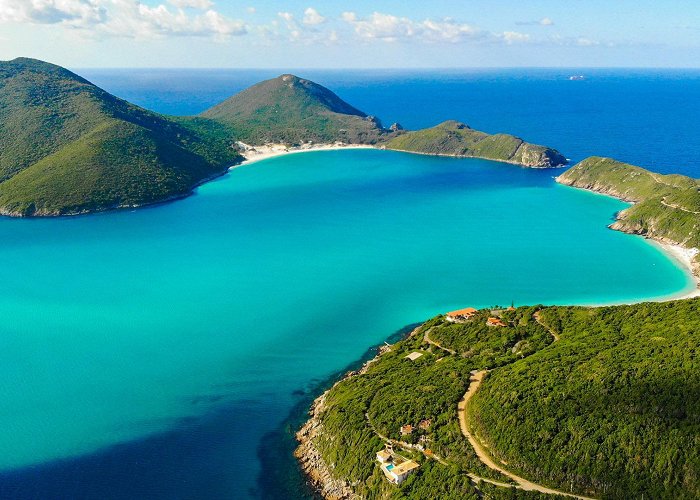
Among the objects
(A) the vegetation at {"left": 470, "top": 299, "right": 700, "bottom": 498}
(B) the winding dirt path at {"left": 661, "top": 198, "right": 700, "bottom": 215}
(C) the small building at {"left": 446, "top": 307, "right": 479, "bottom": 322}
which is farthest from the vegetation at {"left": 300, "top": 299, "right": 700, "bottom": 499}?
(B) the winding dirt path at {"left": 661, "top": 198, "right": 700, "bottom": 215}

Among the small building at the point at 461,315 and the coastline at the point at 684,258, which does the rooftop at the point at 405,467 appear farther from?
the coastline at the point at 684,258

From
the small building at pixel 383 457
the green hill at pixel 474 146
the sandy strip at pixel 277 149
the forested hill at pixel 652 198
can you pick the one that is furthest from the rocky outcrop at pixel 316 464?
the green hill at pixel 474 146

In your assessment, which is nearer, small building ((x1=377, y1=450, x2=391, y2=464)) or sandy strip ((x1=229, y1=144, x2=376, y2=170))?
small building ((x1=377, y1=450, x2=391, y2=464))

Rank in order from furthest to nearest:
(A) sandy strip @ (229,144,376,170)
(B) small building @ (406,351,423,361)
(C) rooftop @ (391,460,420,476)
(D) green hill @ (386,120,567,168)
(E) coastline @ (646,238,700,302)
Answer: (A) sandy strip @ (229,144,376,170)
(D) green hill @ (386,120,567,168)
(E) coastline @ (646,238,700,302)
(B) small building @ (406,351,423,361)
(C) rooftop @ (391,460,420,476)

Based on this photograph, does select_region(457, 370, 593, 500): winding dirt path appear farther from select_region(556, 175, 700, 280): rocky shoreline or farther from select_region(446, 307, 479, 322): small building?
select_region(556, 175, 700, 280): rocky shoreline

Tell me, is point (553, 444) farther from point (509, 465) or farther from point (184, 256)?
point (184, 256)

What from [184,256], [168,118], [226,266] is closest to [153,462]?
[226,266]

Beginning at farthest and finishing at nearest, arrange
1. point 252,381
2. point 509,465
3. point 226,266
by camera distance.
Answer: point 226,266 → point 252,381 → point 509,465
